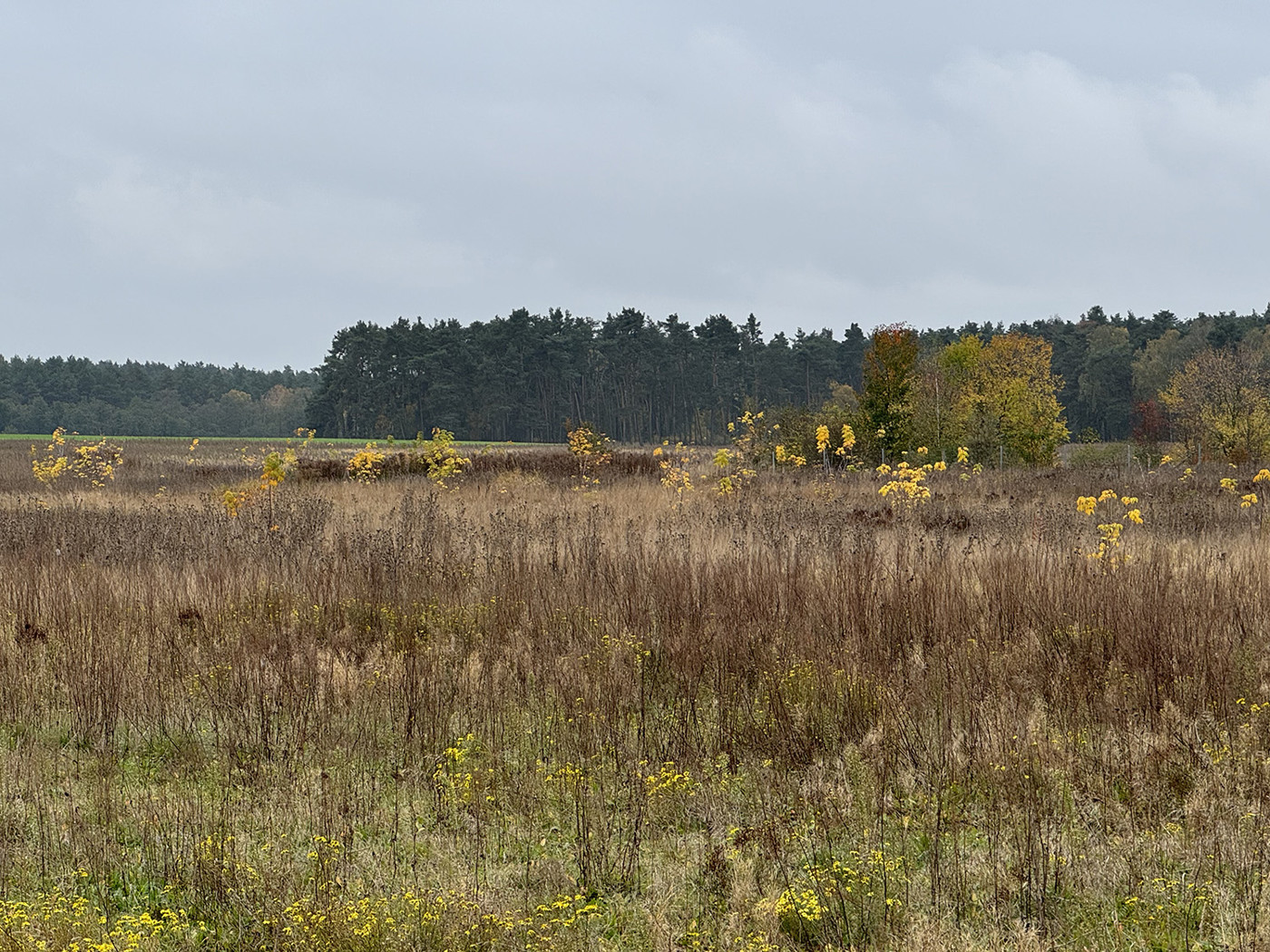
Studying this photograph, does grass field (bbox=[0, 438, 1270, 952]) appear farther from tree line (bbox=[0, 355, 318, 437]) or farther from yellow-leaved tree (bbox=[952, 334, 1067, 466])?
tree line (bbox=[0, 355, 318, 437])

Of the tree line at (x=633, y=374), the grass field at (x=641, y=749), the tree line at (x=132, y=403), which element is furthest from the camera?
the tree line at (x=132, y=403)

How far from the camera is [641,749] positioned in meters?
4.41

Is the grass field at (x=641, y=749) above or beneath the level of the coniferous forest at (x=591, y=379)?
beneath

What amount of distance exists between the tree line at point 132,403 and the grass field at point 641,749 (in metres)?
75.7

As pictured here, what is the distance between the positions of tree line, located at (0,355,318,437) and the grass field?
7569cm

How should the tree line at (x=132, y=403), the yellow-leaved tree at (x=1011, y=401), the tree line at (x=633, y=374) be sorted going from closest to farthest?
the yellow-leaved tree at (x=1011, y=401)
the tree line at (x=633, y=374)
the tree line at (x=132, y=403)

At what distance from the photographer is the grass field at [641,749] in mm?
3021

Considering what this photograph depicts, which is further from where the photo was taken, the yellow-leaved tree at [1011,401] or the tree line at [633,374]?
the tree line at [633,374]

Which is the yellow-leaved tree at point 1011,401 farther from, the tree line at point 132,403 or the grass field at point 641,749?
the tree line at point 132,403

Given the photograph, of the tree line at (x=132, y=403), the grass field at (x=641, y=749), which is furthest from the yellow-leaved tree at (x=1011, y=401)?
the tree line at (x=132, y=403)

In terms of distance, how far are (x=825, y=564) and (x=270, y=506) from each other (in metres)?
8.84

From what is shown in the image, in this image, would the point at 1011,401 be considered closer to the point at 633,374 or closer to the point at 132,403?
the point at 633,374

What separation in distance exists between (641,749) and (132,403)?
3822 inches

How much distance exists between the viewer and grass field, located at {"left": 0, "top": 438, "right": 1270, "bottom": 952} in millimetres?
3021
